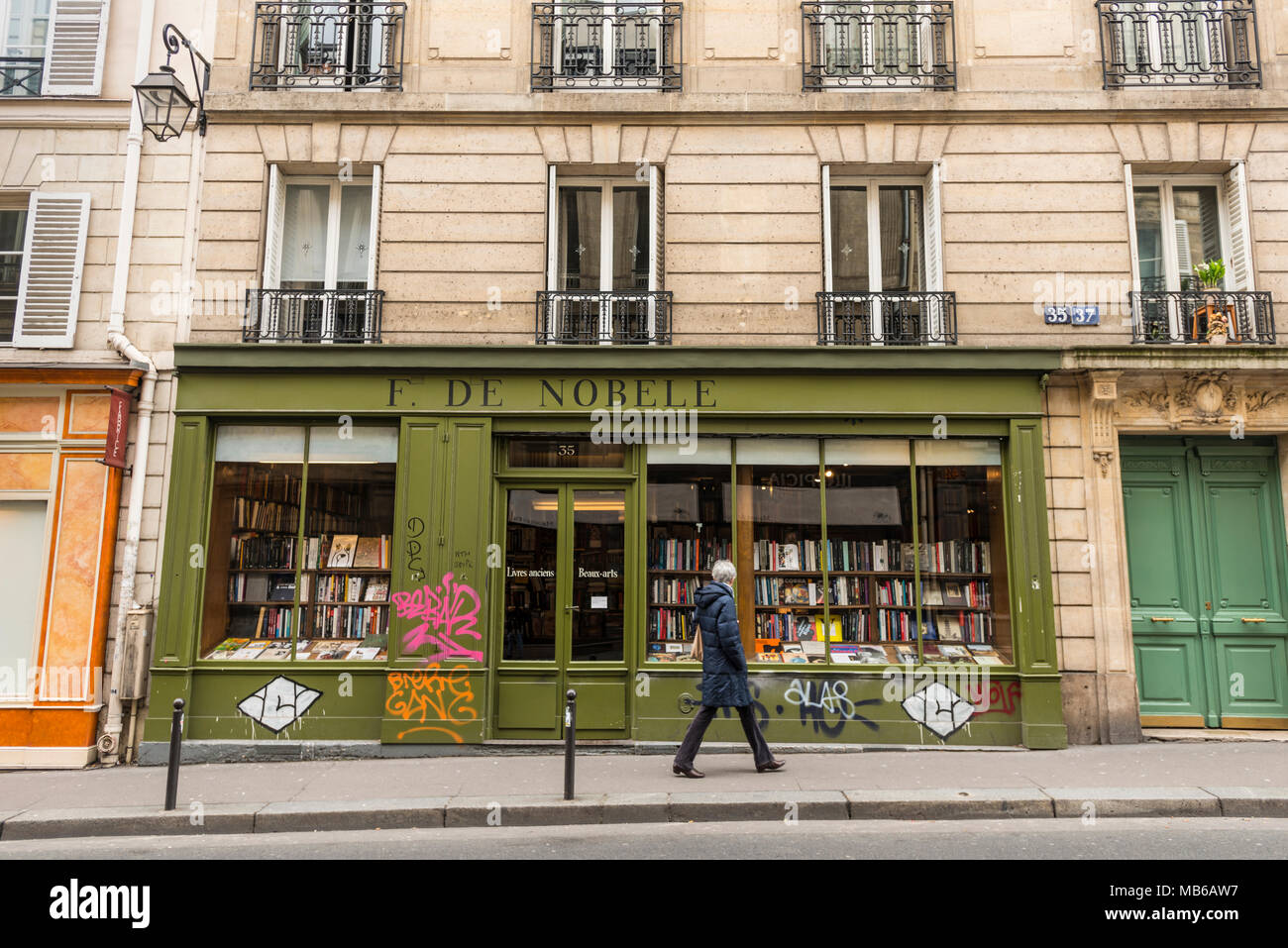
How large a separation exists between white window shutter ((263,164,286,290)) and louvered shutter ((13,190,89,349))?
1.97m

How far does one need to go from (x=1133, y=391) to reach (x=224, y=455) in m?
9.81

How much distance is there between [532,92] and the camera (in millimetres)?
9500

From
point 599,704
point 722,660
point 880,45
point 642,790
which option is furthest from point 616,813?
point 880,45

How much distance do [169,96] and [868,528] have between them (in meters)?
8.64

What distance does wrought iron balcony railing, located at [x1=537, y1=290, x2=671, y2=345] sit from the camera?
9.17 metres

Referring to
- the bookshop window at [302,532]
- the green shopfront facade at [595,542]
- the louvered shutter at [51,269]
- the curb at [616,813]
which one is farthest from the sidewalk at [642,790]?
the louvered shutter at [51,269]

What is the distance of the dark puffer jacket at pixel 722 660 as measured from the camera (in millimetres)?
7289

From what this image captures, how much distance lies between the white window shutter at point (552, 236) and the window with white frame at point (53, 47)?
5.24 meters

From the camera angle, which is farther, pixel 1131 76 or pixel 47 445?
pixel 1131 76

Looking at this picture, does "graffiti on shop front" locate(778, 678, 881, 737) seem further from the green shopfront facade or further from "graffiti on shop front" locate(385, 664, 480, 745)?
"graffiti on shop front" locate(385, 664, 480, 745)

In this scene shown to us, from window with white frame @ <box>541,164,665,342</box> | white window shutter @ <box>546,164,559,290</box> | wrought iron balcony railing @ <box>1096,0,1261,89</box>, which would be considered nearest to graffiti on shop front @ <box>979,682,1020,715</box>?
window with white frame @ <box>541,164,665,342</box>

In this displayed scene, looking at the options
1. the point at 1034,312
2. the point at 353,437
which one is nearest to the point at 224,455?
the point at 353,437
